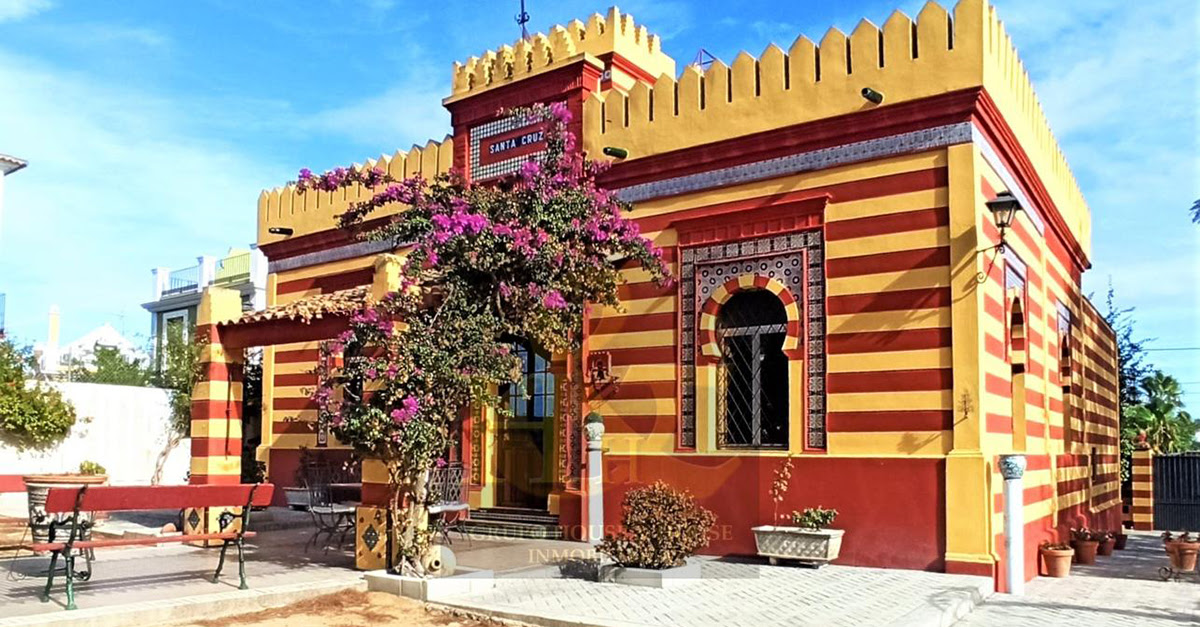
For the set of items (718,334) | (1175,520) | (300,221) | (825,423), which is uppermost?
(300,221)

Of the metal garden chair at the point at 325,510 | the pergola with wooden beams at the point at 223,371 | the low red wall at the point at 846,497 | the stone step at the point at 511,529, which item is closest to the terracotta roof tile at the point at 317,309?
the pergola with wooden beams at the point at 223,371

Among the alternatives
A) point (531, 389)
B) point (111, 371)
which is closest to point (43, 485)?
point (531, 389)

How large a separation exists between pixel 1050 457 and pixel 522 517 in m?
6.78

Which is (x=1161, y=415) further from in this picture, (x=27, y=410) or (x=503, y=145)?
(x=27, y=410)

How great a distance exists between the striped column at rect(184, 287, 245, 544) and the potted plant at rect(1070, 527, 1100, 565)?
10651 mm

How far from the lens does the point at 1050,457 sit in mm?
13031

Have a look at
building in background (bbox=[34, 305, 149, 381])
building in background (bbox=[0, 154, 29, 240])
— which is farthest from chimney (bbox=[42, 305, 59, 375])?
building in background (bbox=[0, 154, 29, 240])

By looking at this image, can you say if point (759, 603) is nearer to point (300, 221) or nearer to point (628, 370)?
point (628, 370)

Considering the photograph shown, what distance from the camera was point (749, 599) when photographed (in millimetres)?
8766

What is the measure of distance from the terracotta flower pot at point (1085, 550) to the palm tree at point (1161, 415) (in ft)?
48.8

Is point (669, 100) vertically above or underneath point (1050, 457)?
above

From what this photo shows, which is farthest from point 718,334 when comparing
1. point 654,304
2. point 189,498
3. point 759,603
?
point 189,498

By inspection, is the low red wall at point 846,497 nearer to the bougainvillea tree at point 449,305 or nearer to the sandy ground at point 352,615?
the bougainvillea tree at point 449,305

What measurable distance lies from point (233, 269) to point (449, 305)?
98.5 ft
